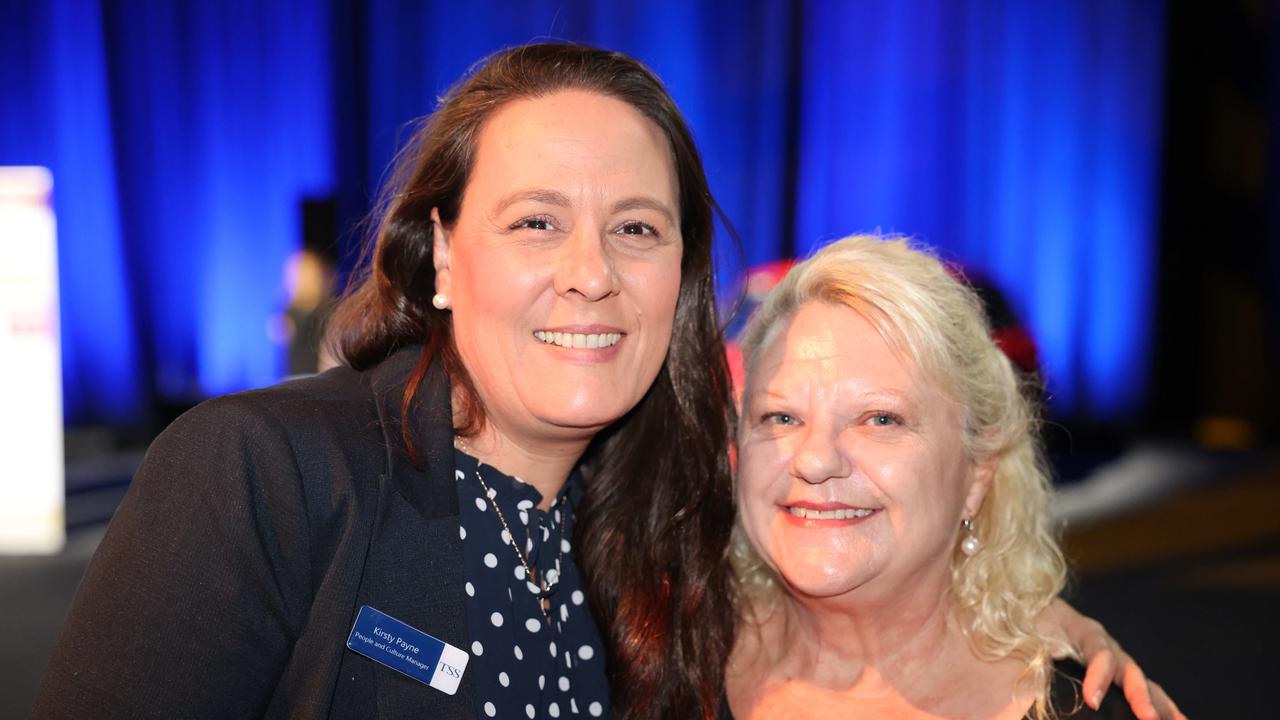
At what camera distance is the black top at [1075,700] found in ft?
6.43

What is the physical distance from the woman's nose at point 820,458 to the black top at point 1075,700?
1.64 feet

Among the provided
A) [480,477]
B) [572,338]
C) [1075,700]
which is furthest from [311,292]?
[1075,700]

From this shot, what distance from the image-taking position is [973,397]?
210 cm

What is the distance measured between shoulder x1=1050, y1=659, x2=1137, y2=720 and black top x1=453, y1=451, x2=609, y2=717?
80 centimetres

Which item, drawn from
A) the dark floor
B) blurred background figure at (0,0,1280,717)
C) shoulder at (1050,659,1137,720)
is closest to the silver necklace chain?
shoulder at (1050,659,1137,720)

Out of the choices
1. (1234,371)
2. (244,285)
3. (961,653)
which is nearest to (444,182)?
(961,653)

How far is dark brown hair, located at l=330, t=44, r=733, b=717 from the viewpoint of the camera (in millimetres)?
1947

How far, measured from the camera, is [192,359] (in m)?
9.70

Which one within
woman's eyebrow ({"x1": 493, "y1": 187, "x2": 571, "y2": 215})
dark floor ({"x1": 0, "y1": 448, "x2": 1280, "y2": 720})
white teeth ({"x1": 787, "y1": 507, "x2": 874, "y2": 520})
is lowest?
dark floor ({"x1": 0, "y1": 448, "x2": 1280, "y2": 720})

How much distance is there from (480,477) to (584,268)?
0.42 metres

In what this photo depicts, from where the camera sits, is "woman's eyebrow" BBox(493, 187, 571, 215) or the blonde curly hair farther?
the blonde curly hair

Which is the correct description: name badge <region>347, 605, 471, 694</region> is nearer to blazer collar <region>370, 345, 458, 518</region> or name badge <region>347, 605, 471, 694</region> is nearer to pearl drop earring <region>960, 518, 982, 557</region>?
blazer collar <region>370, 345, 458, 518</region>

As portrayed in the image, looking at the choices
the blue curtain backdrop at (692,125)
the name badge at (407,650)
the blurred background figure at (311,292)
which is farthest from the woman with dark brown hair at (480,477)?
the blue curtain backdrop at (692,125)

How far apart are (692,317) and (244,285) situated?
27.4 feet
